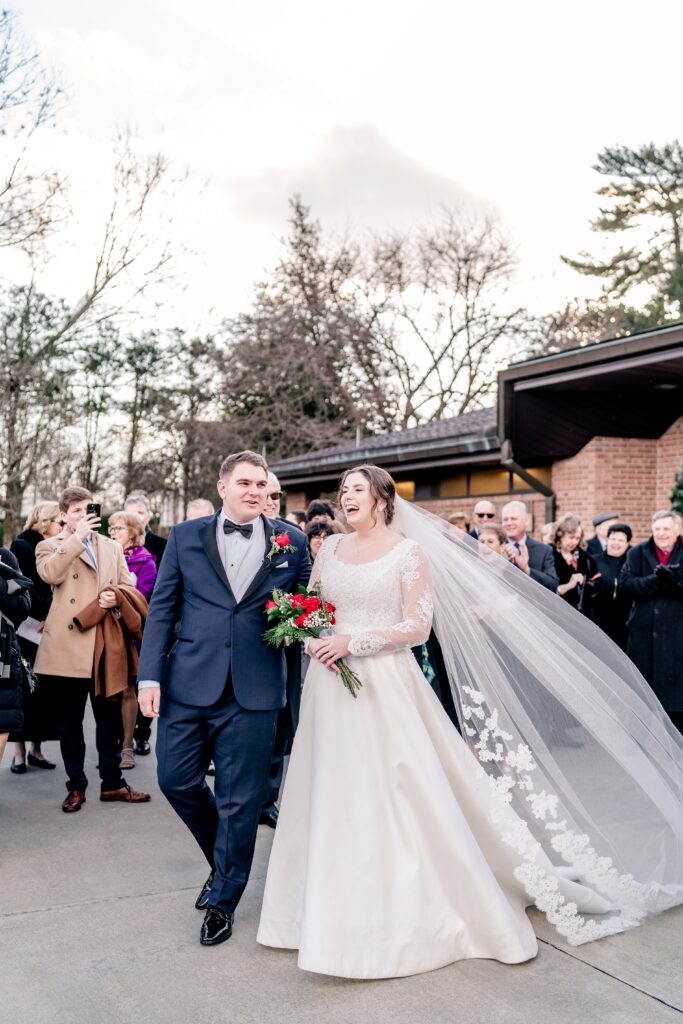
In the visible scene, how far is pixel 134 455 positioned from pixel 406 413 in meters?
9.41

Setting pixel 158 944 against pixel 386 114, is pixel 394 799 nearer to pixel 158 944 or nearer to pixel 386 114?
pixel 158 944

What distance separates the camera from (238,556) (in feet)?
14.6

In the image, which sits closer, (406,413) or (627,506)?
(627,506)

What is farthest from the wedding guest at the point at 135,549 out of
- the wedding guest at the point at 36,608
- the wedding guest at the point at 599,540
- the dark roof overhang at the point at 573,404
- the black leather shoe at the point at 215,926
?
the dark roof overhang at the point at 573,404

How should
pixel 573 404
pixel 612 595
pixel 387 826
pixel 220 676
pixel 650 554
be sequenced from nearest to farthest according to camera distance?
pixel 387 826 → pixel 220 676 → pixel 650 554 → pixel 612 595 → pixel 573 404

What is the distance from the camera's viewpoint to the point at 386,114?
1302 cm

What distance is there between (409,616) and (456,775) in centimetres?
73

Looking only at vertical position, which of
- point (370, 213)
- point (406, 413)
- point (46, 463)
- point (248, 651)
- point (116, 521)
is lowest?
point (248, 651)

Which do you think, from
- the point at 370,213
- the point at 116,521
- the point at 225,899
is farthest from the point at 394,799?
the point at 370,213

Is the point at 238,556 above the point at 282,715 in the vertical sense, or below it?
above

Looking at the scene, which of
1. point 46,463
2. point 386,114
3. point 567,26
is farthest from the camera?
point 46,463

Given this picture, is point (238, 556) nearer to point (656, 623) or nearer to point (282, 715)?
point (282, 715)

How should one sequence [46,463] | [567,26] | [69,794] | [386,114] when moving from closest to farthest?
[69,794] → [567,26] → [386,114] → [46,463]

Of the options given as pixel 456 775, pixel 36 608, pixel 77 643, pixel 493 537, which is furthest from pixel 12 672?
pixel 493 537
